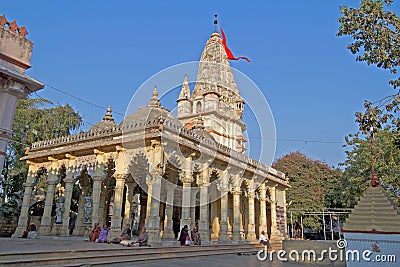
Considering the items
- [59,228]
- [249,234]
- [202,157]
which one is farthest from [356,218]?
[59,228]

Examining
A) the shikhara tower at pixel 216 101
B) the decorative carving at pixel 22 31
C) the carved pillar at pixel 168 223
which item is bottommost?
the carved pillar at pixel 168 223

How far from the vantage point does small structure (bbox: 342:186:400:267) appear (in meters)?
6.28

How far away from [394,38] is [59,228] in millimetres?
20778

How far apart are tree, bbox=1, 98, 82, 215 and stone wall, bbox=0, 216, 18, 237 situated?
9.11 ft

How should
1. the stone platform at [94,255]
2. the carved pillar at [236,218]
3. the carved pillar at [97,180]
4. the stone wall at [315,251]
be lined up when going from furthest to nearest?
the carved pillar at [236,218]
the carved pillar at [97,180]
the stone wall at [315,251]
the stone platform at [94,255]

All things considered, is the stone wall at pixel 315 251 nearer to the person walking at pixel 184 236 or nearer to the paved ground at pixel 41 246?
the person walking at pixel 184 236

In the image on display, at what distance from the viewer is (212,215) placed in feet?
79.0

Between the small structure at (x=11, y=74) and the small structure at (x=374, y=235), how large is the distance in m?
9.40

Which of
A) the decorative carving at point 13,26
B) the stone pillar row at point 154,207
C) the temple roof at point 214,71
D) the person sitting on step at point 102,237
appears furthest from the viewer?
the temple roof at point 214,71

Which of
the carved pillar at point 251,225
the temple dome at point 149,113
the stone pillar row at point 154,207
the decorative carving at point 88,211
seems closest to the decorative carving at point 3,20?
the stone pillar row at point 154,207

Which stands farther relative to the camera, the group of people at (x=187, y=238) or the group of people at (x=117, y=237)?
the group of people at (x=187, y=238)

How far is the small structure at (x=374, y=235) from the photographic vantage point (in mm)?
6281

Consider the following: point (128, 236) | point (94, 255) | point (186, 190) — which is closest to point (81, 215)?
point (128, 236)

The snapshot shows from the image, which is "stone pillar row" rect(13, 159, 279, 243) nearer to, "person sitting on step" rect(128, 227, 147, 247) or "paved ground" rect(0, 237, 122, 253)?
"person sitting on step" rect(128, 227, 147, 247)
